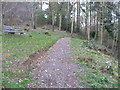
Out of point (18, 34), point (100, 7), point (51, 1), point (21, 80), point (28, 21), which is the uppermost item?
point (51, 1)

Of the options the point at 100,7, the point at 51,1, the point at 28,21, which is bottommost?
the point at 28,21

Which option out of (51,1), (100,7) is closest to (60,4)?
(51,1)

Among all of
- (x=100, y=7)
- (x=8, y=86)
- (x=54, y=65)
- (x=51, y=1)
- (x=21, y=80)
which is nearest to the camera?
(x=8, y=86)

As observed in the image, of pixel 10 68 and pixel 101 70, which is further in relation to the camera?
pixel 101 70

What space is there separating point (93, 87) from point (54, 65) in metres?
2.53

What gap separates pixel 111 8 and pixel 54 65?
593 inches

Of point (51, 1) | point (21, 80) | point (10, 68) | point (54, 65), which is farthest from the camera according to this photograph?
point (51, 1)

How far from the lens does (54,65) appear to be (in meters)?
7.32

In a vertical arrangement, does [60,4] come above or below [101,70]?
above

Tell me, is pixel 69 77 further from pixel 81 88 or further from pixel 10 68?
pixel 10 68

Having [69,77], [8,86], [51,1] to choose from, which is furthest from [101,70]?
[51,1]

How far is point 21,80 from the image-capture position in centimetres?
513

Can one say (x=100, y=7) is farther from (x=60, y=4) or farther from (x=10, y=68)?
(x=10, y=68)

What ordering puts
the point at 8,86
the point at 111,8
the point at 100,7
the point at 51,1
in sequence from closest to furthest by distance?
1. the point at 8,86
2. the point at 111,8
3. the point at 100,7
4. the point at 51,1
